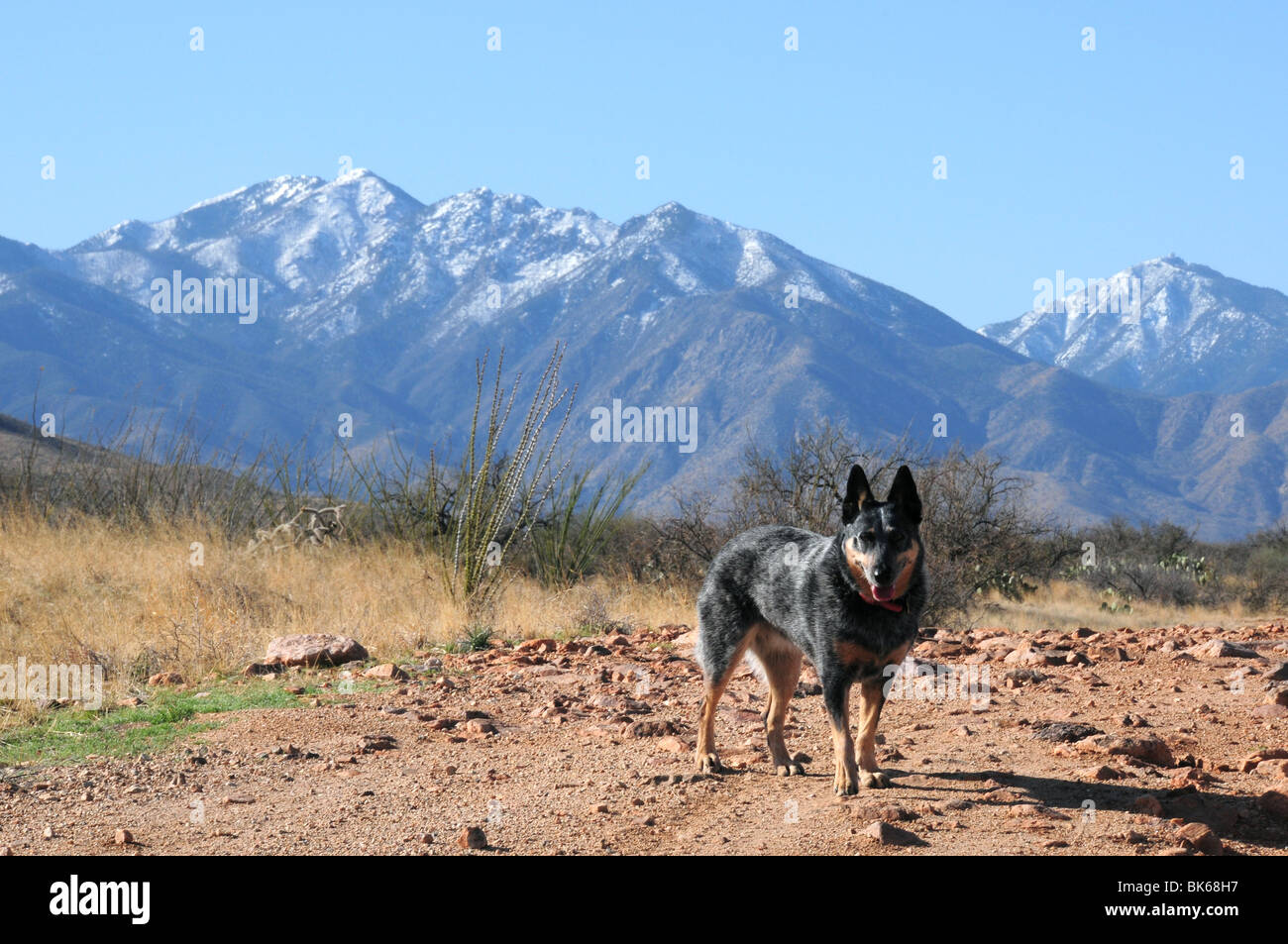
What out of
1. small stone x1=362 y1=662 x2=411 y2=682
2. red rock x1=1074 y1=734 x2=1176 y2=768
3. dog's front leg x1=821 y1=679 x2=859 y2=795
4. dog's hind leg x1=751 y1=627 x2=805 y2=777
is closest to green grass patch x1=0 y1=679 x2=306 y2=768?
small stone x1=362 y1=662 x2=411 y2=682

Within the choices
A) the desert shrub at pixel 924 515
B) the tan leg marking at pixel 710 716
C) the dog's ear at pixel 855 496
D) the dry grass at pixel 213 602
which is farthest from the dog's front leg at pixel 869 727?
Result: the desert shrub at pixel 924 515

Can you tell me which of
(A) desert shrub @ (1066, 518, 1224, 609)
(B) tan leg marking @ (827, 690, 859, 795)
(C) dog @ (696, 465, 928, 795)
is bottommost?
(A) desert shrub @ (1066, 518, 1224, 609)

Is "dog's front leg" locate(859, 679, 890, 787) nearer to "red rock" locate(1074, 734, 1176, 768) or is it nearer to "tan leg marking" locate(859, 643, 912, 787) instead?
"tan leg marking" locate(859, 643, 912, 787)

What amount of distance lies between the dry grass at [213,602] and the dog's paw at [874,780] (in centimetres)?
517

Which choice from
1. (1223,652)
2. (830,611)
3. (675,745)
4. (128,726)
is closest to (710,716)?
(675,745)

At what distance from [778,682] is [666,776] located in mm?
789

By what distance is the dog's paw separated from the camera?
6391 mm

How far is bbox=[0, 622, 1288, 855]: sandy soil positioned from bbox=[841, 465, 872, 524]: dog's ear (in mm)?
1283

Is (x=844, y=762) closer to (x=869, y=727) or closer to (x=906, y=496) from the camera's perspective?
(x=869, y=727)

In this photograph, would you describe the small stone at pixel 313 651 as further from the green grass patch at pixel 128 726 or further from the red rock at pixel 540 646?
the red rock at pixel 540 646

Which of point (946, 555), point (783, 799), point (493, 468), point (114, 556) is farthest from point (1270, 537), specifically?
point (783, 799)

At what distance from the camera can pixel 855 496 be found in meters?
6.29

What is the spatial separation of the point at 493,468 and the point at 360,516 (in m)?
1.71
